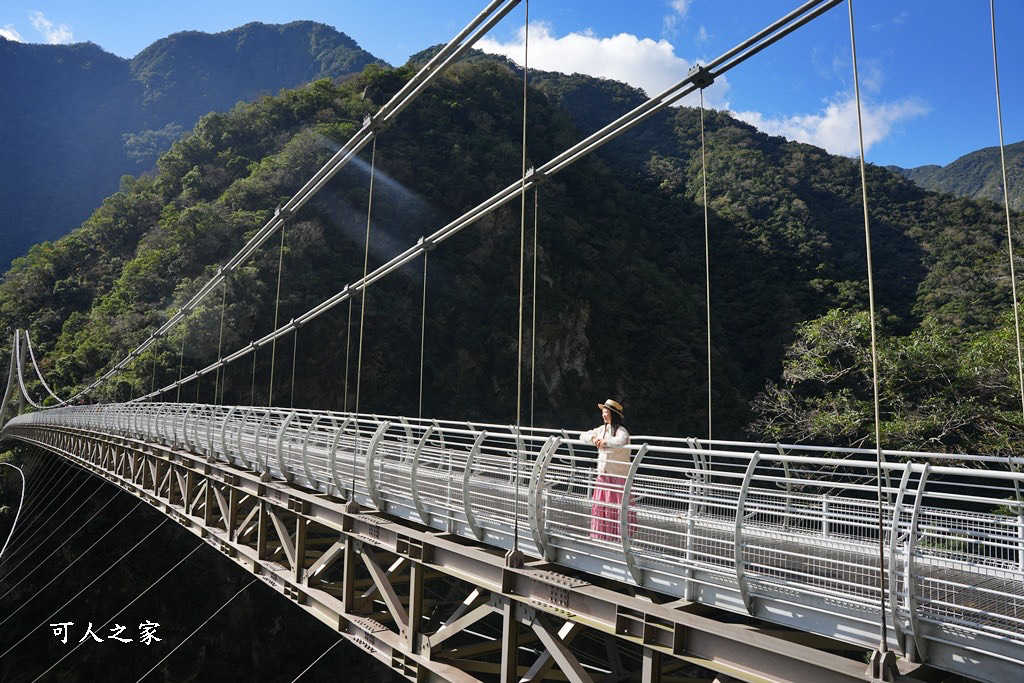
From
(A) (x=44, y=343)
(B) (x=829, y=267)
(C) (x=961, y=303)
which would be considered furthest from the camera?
(A) (x=44, y=343)

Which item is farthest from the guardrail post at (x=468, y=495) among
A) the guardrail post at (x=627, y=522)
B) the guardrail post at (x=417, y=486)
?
the guardrail post at (x=627, y=522)

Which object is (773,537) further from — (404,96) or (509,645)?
(404,96)

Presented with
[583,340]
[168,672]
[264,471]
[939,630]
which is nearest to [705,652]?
[939,630]

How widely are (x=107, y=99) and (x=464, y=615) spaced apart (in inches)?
3760

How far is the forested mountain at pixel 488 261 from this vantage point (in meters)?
29.3

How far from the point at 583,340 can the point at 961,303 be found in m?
17.7

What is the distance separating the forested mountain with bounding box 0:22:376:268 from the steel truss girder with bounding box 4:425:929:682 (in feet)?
227

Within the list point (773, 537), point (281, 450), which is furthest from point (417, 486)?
point (281, 450)

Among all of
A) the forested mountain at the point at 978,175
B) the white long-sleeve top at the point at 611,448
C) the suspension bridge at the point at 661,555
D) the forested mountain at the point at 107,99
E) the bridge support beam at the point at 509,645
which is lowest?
the bridge support beam at the point at 509,645

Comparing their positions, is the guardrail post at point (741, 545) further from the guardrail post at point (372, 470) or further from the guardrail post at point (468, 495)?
the guardrail post at point (372, 470)

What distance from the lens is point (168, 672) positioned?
23250 millimetres

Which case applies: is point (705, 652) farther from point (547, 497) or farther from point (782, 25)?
point (782, 25)

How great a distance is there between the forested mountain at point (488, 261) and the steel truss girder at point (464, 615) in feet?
56.3

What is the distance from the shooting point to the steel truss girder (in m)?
3.42
